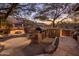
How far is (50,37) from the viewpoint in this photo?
1855 mm

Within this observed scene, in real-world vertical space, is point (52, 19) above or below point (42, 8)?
below

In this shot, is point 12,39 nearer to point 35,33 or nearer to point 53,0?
point 35,33

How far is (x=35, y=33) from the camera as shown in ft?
6.13

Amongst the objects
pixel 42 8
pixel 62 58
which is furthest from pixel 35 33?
pixel 62 58

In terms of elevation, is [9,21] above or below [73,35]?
above

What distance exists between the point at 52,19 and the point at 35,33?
0.78 ft

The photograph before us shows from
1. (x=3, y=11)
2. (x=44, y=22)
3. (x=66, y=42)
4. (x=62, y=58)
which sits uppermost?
(x=3, y=11)

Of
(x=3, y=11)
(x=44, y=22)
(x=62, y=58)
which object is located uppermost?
(x=3, y=11)

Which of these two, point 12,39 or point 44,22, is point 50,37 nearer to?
point 44,22

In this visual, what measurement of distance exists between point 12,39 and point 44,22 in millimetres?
392

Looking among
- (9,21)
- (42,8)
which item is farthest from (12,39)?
(42,8)

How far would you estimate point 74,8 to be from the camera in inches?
73.2

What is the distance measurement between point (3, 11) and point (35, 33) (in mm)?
423

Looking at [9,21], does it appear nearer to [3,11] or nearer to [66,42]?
[3,11]
